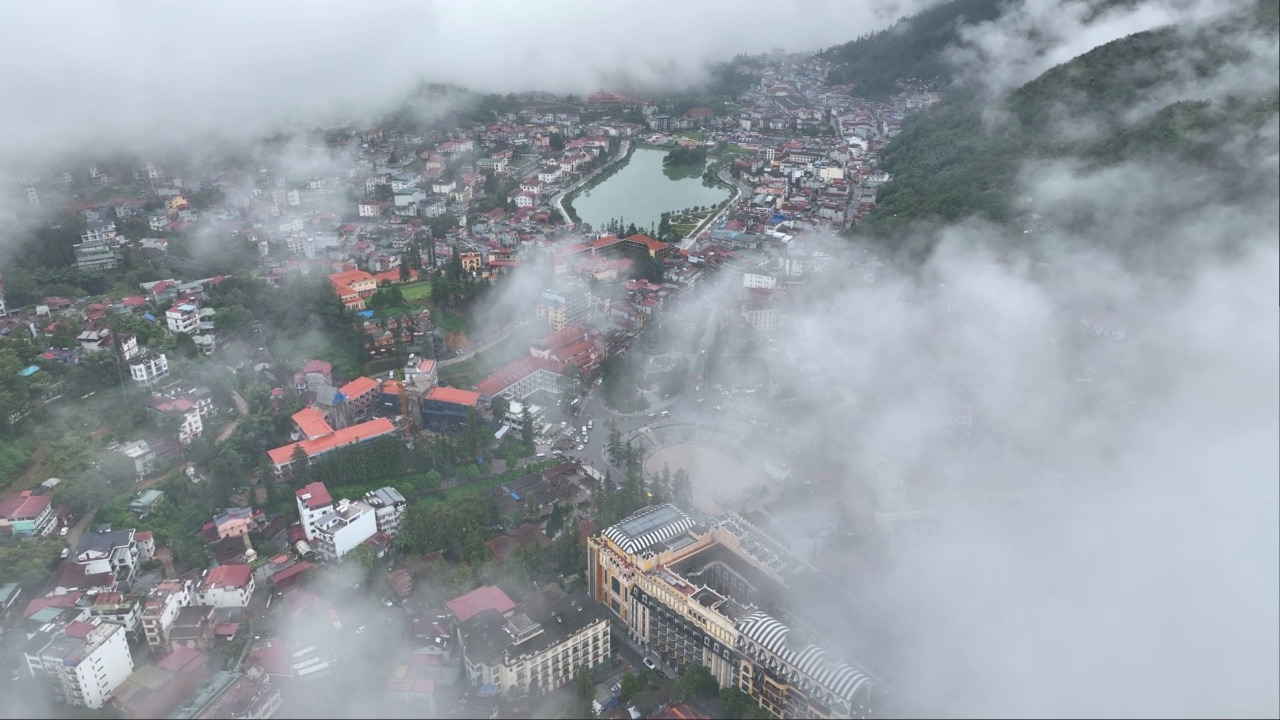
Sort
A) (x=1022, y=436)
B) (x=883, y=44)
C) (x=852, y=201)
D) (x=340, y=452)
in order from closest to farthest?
1. (x=1022, y=436)
2. (x=340, y=452)
3. (x=852, y=201)
4. (x=883, y=44)

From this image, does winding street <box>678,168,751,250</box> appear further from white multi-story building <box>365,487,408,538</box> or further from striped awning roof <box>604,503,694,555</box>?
striped awning roof <box>604,503,694,555</box>

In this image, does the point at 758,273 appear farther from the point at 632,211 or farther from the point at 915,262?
the point at 632,211

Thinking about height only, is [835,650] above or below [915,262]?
below

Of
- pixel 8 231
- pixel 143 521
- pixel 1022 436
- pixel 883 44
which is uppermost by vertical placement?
pixel 883 44

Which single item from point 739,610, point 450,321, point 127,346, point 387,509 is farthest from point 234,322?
point 739,610

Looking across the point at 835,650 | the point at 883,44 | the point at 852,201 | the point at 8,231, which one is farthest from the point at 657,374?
the point at 883,44

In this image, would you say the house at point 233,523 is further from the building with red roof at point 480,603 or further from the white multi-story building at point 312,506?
the building with red roof at point 480,603

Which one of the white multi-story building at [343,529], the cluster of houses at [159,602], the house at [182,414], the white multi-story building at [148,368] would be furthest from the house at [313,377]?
the white multi-story building at [343,529]
